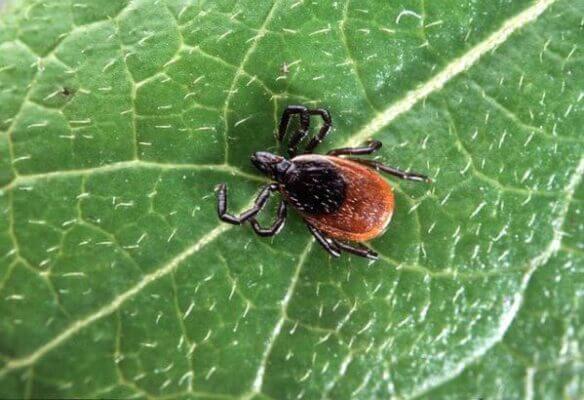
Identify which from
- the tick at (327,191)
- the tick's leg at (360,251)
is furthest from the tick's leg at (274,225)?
the tick's leg at (360,251)

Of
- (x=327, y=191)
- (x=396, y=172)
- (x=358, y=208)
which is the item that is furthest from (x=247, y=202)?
(x=396, y=172)

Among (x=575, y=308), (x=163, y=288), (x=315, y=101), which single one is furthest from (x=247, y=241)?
(x=575, y=308)

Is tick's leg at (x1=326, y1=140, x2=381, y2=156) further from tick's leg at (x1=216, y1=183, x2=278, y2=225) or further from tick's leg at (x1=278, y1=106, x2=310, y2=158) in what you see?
tick's leg at (x1=216, y1=183, x2=278, y2=225)

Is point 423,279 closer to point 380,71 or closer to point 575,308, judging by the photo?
point 575,308

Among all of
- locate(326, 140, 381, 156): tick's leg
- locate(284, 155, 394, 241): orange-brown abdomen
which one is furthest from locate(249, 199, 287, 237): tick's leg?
locate(326, 140, 381, 156): tick's leg

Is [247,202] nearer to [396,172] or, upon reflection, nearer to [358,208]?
[358,208]

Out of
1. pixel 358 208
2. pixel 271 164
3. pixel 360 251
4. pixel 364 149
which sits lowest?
pixel 360 251

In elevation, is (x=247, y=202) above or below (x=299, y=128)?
below
